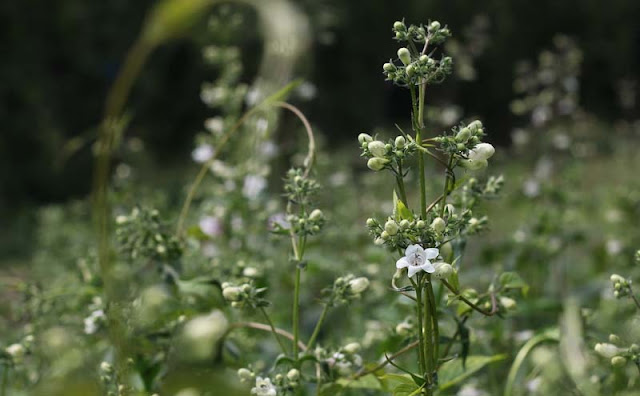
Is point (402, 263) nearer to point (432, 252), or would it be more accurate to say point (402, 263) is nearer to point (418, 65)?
point (432, 252)

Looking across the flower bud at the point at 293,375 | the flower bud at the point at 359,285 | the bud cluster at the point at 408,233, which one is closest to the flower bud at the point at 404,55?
the bud cluster at the point at 408,233

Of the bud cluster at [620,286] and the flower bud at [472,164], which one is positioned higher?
the flower bud at [472,164]

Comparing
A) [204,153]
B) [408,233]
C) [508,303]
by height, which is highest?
[204,153]

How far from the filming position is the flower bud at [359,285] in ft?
3.85

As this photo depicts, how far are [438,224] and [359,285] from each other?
0.25m

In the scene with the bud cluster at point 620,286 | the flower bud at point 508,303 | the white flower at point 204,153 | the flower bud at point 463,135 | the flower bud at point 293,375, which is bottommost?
the flower bud at point 293,375

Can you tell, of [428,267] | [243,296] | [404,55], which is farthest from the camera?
[243,296]

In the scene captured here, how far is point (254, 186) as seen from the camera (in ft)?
7.39

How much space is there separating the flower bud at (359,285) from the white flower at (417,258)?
20 centimetres

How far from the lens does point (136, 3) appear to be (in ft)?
26.3

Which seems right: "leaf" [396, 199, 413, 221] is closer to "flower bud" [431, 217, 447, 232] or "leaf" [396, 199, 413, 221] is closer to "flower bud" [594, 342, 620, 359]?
"flower bud" [431, 217, 447, 232]

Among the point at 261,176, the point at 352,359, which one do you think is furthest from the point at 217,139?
the point at 352,359

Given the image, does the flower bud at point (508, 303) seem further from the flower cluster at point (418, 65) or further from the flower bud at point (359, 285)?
the flower cluster at point (418, 65)

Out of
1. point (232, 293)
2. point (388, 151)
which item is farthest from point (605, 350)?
point (232, 293)
